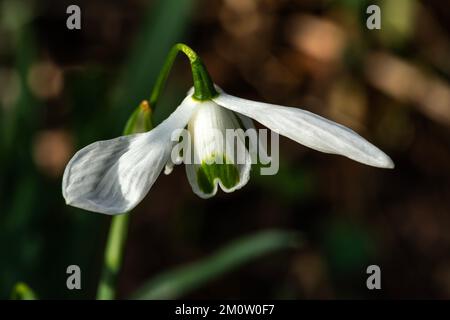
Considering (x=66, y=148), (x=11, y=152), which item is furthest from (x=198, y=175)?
(x=66, y=148)

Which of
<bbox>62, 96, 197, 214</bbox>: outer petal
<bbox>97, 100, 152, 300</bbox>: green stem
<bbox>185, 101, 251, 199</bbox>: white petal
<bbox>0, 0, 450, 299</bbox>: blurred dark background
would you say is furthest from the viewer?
<bbox>0, 0, 450, 299</bbox>: blurred dark background

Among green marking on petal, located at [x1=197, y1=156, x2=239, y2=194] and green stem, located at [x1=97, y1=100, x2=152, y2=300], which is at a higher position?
green marking on petal, located at [x1=197, y1=156, x2=239, y2=194]

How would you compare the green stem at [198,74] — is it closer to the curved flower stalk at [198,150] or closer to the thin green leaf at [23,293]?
the curved flower stalk at [198,150]

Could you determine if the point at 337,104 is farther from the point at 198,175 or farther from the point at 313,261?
the point at 198,175

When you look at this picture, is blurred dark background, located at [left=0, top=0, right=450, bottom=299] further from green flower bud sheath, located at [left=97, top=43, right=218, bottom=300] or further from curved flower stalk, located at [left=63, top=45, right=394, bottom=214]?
curved flower stalk, located at [left=63, top=45, right=394, bottom=214]

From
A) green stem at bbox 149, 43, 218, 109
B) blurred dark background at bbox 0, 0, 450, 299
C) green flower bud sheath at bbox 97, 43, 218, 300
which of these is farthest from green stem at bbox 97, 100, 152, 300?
blurred dark background at bbox 0, 0, 450, 299

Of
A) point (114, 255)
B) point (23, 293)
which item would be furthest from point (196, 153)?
point (23, 293)
